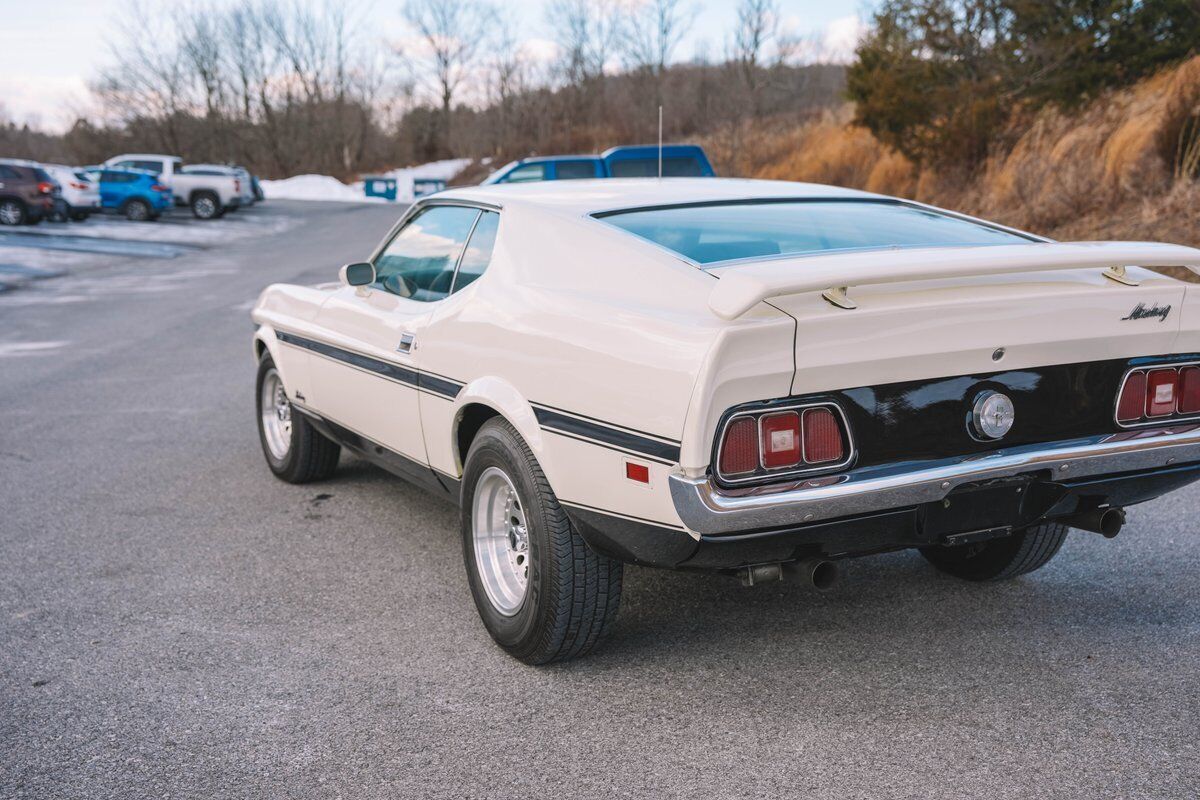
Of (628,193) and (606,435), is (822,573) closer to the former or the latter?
(606,435)

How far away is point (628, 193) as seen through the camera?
13.6ft

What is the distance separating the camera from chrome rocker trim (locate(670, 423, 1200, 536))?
9.18ft

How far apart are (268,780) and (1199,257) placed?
3068 millimetres

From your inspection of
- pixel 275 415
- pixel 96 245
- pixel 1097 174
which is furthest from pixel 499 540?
pixel 96 245

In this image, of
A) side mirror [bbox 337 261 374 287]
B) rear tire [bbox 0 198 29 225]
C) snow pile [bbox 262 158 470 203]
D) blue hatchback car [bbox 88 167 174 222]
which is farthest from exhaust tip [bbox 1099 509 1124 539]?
snow pile [bbox 262 158 470 203]

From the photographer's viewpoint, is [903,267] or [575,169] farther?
[575,169]

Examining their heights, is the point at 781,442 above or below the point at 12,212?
above

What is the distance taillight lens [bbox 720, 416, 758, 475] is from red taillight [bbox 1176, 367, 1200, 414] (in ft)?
4.87

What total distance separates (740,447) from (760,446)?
0.06m

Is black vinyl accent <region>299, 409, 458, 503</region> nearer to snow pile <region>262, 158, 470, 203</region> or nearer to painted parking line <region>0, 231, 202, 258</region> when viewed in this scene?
painted parking line <region>0, 231, 202, 258</region>

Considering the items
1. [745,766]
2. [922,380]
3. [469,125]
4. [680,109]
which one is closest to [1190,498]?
[922,380]

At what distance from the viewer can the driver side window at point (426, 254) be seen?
4.25m

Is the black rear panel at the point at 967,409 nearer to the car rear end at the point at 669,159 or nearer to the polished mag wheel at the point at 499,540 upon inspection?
the polished mag wheel at the point at 499,540

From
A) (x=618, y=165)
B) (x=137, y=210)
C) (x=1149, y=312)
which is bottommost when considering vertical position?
(x=137, y=210)
